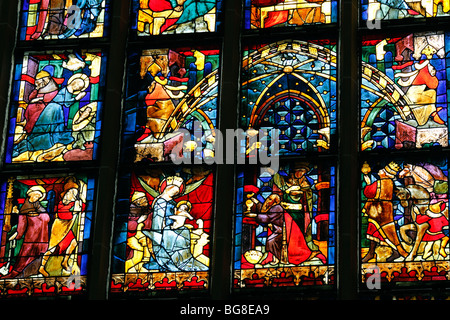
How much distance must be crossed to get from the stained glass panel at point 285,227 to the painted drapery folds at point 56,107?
1638mm

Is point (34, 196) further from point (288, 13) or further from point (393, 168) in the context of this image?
point (393, 168)

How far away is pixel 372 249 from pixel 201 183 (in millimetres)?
1752

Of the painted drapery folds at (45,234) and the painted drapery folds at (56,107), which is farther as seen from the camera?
the painted drapery folds at (56,107)

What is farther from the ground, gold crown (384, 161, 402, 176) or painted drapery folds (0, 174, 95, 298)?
gold crown (384, 161, 402, 176)

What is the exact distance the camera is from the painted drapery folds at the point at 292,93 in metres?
12.5

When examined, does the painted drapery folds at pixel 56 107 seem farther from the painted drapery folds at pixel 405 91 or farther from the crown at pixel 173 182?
the painted drapery folds at pixel 405 91

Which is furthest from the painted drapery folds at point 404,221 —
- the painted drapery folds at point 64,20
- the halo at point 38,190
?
the painted drapery folds at point 64,20

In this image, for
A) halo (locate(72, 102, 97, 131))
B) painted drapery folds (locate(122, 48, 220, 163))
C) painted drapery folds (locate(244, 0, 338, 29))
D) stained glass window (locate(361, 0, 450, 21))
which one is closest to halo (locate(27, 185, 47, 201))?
halo (locate(72, 102, 97, 131))

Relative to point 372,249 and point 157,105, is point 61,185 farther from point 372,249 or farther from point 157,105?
point 372,249

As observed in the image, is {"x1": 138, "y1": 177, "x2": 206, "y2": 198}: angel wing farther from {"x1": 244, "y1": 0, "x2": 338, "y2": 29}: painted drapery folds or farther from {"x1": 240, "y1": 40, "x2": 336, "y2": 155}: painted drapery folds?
{"x1": 244, "y1": 0, "x2": 338, "y2": 29}: painted drapery folds

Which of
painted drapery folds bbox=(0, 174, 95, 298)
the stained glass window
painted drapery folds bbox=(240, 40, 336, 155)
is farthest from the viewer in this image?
the stained glass window

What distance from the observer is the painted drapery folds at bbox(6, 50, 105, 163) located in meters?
12.8

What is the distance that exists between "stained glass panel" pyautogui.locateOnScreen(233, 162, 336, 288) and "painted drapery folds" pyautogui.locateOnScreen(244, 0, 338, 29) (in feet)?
4.98

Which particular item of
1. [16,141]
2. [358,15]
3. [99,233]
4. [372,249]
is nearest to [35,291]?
[99,233]
